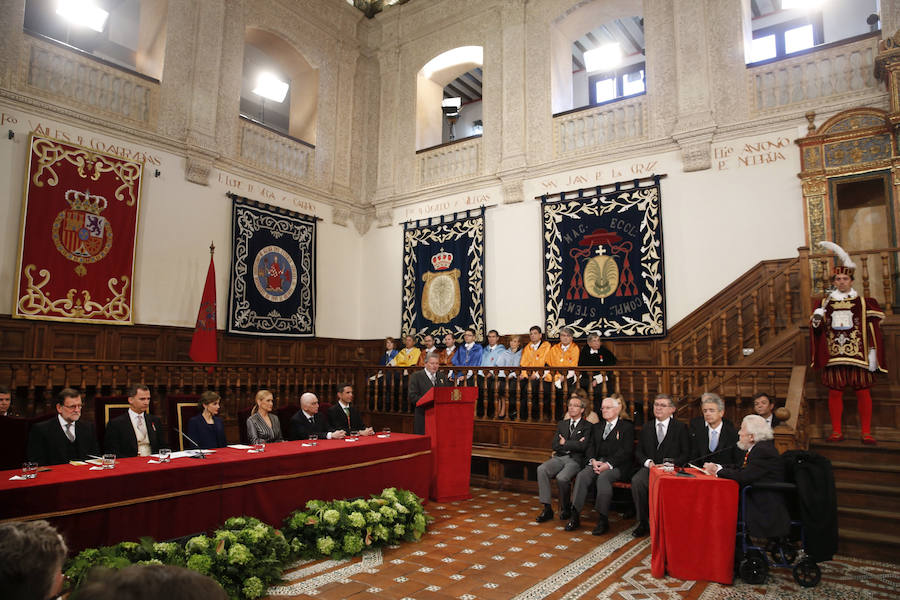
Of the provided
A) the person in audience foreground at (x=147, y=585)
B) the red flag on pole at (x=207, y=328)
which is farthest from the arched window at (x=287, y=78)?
the person in audience foreground at (x=147, y=585)

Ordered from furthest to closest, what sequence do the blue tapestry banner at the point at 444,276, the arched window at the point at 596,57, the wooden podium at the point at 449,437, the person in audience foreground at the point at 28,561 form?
the blue tapestry banner at the point at 444,276, the arched window at the point at 596,57, the wooden podium at the point at 449,437, the person in audience foreground at the point at 28,561

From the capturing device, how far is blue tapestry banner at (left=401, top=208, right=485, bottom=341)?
9531 millimetres

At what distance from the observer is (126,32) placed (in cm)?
998

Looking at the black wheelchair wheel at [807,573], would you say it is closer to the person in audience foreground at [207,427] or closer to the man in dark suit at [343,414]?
the man in dark suit at [343,414]

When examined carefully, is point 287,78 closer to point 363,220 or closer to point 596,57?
point 363,220

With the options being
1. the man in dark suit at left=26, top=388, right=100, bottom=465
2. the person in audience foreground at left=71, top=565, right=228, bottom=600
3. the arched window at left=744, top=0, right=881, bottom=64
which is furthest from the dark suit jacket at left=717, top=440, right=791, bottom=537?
the arched window at left=744, top=0, right=881, bottom=64

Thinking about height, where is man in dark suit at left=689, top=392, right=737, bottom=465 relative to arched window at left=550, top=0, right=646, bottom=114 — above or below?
below

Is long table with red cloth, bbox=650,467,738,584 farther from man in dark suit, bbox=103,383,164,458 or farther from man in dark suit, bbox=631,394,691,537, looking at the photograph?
man in dark suit, bbox=103,383,164,458

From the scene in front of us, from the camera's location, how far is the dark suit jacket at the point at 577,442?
539cm

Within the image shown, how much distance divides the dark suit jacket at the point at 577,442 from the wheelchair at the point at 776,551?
1.69m

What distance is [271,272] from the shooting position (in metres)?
9.23

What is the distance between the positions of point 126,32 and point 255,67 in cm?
225

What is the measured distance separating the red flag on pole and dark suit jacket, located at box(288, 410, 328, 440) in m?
2.79

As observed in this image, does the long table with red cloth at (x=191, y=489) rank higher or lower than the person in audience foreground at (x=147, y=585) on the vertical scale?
lower
